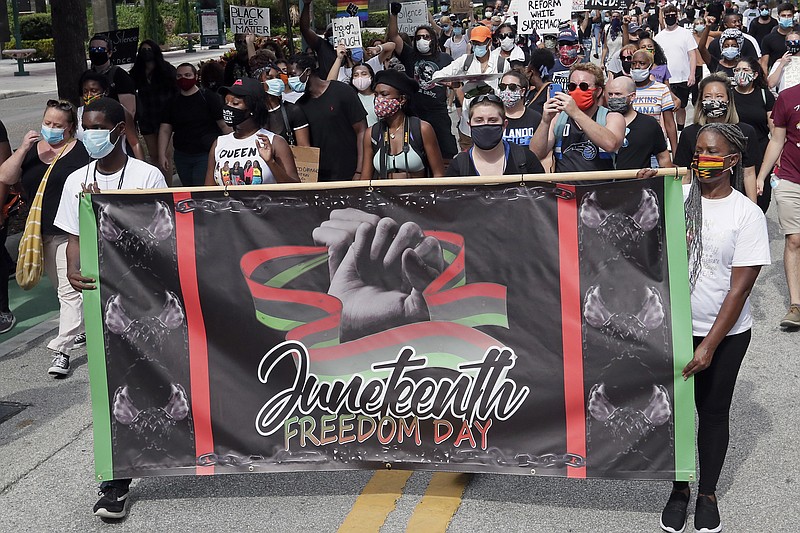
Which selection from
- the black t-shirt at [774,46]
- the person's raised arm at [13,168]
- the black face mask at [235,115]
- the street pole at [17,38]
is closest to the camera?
the black face mask at [235,115]

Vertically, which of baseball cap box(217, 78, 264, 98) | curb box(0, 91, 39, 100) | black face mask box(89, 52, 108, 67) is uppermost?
black face mask box(89, 52, 108, 67)

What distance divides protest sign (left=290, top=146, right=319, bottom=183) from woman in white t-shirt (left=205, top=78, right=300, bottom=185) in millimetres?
1125

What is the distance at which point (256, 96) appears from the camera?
6730 mm

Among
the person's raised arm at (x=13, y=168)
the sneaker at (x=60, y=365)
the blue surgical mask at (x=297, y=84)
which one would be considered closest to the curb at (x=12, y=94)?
the blue surgical mask at (x=297, y=84)

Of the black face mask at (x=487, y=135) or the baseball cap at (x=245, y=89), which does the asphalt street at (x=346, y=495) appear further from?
the baseball cap at (x=245, y=89)

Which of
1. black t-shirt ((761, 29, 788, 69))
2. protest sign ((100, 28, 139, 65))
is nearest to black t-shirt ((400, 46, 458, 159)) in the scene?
protest sign ((100, 28, 139, 65))

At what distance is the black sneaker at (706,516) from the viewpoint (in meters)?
4.61

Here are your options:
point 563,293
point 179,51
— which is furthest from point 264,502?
point 179,51

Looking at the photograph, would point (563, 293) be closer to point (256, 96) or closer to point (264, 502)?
point (264, 502)

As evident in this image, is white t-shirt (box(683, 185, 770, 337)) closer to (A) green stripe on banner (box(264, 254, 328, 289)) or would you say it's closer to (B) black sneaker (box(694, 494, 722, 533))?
(B) black sneaker (box(694, 494, 722, 533))

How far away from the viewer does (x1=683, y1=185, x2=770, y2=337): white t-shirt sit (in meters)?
4.51

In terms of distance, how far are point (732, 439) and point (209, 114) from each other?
642 cm

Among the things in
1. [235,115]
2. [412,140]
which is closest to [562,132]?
[412,140]

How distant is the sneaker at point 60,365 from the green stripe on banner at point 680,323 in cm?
412
